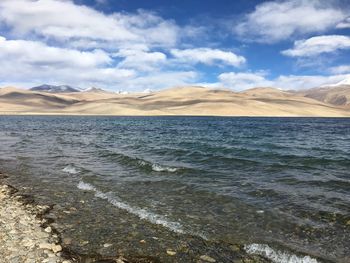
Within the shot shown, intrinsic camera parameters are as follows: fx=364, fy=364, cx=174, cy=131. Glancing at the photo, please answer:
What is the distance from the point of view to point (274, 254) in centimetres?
1002

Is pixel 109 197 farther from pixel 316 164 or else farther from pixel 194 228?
pixel 316 164

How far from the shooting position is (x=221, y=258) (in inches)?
382

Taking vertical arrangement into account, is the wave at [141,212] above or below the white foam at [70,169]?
below

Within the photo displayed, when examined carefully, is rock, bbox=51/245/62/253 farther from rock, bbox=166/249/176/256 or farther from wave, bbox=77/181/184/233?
wave, bbox=77/181/184/233

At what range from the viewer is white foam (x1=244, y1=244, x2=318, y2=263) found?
968 centimetres

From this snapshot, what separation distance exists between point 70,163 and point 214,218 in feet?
49.5

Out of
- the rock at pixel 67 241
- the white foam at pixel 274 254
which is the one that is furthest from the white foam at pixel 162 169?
the white foam at pixel 274 254

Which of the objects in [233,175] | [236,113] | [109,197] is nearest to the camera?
[109,197]

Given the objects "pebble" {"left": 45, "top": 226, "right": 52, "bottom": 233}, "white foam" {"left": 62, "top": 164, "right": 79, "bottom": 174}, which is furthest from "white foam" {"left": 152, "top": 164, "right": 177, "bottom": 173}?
"pebble" {"left": 45, "top": 226, "right": 52, "bottom": 233}

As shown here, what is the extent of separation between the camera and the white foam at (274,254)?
9.68m

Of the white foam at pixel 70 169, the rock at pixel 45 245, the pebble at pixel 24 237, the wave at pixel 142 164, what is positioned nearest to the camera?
the pebble at pixel 24 237

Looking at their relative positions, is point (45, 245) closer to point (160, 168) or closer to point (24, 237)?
point (24, 237)

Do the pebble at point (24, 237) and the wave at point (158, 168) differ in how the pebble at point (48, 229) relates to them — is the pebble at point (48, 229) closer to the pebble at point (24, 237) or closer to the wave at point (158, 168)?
the pebble at point (24, 237)

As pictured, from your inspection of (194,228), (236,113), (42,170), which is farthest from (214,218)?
(236,113)
